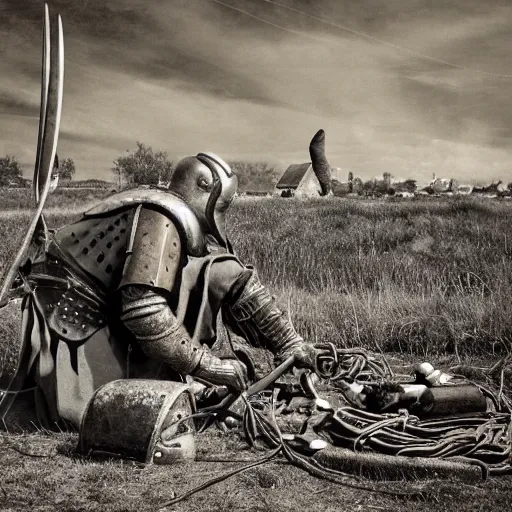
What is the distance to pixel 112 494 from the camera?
9.55 feet

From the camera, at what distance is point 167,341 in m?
3.49

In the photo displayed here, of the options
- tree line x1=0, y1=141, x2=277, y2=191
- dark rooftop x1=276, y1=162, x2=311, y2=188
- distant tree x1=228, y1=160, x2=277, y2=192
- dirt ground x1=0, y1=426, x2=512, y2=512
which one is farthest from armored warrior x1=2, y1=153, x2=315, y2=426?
dark rooftop x1=276, y1=162, x2=311, y2=188

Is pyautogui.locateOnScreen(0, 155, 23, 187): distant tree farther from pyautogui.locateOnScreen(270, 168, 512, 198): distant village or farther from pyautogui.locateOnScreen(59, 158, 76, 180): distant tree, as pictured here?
pyautogui.locateOnScreen(270, 168, 512, 198): distant village

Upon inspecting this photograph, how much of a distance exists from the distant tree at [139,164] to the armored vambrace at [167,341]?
13.8 feet

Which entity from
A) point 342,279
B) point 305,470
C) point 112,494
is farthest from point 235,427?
point 342,279

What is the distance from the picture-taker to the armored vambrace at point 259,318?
12.8ft

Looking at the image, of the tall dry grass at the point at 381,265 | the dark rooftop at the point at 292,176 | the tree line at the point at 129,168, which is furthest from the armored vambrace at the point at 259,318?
the dark rooftop at the point at 292,176

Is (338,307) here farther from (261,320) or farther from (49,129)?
(49,129)

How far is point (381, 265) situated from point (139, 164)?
2978 millimetres

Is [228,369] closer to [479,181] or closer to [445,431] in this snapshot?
[445,431]

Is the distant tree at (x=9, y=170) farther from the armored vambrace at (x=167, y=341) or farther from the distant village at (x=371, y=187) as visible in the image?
the armored vambrace at (x=167, y=341)

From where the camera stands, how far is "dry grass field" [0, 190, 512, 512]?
2.92 m

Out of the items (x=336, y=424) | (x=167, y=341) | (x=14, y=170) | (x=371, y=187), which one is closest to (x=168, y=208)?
(x=167, y=341)

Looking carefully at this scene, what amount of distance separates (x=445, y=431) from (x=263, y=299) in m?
1.17
